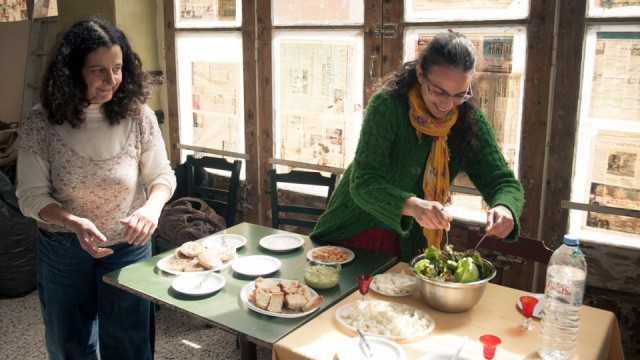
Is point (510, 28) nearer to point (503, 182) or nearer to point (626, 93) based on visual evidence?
point (626, 93)

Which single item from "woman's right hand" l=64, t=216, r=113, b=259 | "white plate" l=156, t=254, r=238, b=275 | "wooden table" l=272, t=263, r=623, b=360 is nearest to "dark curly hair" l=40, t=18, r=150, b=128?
"woman's right hand" l=64, t=216, r=113, b=259

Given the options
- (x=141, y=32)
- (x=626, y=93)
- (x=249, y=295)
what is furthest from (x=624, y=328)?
(x=141, y=32)

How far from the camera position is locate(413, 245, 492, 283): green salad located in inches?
69.1

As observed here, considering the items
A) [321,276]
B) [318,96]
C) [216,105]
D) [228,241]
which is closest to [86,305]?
[228,241]

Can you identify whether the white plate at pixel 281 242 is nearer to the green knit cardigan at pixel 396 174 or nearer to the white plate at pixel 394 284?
the green knit cardigan at pixel 396 174

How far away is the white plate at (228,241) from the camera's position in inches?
95.0

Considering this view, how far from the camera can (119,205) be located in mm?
2129

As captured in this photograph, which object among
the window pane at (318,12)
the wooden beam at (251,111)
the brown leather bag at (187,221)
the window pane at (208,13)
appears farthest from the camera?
the window pane at (208,13)

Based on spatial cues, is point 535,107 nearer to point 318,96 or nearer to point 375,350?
point 318,96

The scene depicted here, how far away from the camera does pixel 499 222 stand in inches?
74.3

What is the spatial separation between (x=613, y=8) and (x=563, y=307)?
5.26 ft

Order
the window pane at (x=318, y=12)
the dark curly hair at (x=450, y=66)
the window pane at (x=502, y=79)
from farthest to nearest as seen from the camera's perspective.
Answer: the window pane at (x=318, y=12), the window pane at (x=502, y=79), the dark curly hair at (x=450, y=66)

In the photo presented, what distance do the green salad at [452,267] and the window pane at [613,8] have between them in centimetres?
141

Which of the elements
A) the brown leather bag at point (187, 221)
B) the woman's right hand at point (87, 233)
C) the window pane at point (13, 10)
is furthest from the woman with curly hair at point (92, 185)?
the window pane at point (13, 10)
